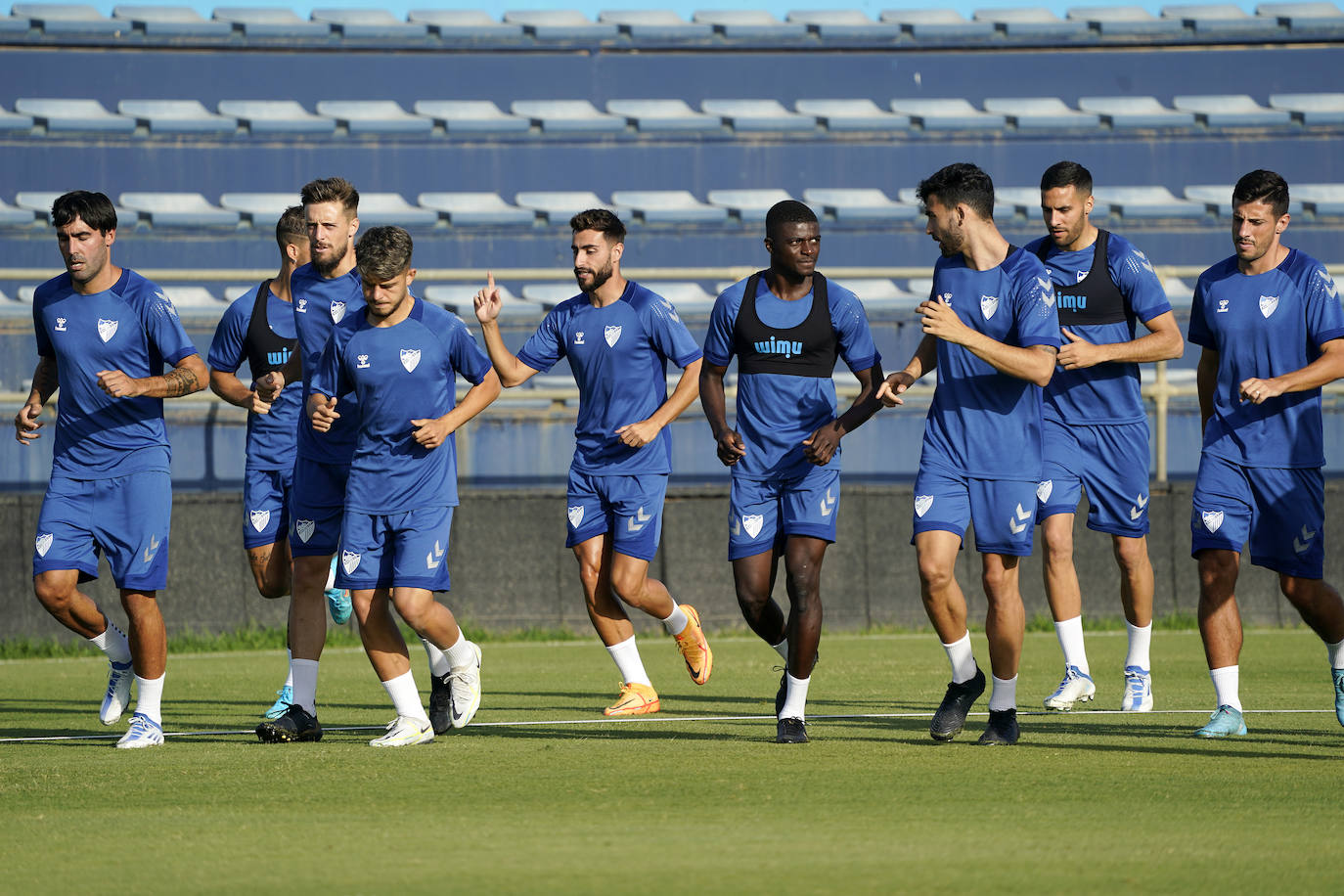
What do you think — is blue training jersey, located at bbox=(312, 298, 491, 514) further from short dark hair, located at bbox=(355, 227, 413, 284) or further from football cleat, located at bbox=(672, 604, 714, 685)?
football cleat, located at bbox=(672, 604, 714, 685)

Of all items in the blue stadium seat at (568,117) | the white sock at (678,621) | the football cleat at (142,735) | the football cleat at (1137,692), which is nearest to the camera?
the football cleat at (142,735)

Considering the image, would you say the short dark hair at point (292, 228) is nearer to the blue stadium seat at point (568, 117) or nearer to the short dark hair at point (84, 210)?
the short dark hair at point (84, 210)

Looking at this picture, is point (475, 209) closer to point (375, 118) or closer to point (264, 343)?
point (375, 118)

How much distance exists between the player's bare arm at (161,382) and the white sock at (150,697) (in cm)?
126

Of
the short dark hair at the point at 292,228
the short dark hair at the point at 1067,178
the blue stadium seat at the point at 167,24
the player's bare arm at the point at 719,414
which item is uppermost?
the blue stadium seat at the point at 167,24

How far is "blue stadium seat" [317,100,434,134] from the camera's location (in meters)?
22.0

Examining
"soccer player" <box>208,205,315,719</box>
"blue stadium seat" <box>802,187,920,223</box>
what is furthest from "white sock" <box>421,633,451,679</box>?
"blue stadium seat" <box>802,187,920,223</box>

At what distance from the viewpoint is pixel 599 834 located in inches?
188

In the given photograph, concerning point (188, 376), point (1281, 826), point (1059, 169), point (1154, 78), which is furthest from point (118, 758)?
point (1154, 78)

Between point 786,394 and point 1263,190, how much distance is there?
2.15 meters

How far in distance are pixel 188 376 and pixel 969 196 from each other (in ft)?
11.4

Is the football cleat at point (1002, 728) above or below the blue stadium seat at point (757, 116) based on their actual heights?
below

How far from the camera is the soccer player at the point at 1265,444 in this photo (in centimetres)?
695

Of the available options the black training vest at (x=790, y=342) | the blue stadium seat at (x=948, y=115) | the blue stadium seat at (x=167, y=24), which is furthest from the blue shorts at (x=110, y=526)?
the blue stadium seat at (x=167, y=24)
